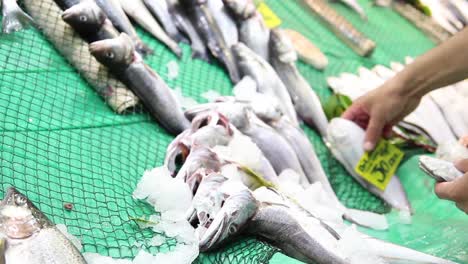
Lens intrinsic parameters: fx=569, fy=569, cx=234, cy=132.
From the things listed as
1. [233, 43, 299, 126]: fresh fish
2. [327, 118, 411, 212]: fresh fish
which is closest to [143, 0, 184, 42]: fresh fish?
[233, 43, 299, 126]: fresh fish

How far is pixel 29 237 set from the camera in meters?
1.65

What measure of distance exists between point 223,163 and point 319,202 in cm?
53

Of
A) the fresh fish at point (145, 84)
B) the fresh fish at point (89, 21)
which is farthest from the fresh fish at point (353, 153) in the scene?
the fresh fish at point (89, 21)

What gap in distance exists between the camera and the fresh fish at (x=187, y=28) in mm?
3381

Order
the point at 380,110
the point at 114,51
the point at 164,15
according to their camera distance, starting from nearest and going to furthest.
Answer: the point at 114,51 < the point at 380,110 < the point at 164,15

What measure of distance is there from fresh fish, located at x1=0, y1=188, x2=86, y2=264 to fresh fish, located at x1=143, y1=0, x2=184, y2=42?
178cm

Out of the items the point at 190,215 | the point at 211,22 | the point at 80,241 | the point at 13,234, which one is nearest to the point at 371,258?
the point at 190,215

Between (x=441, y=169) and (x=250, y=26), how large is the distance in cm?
159

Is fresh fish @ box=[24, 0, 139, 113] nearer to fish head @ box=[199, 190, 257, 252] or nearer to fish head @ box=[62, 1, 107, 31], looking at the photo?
fish head @ box=[62, 1, 107, 31]

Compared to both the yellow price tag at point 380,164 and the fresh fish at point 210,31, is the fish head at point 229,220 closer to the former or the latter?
the yellow price tag at point 380,164

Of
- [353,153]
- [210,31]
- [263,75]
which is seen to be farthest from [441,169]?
[210,31]

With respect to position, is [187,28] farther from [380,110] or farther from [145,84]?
[380,110]

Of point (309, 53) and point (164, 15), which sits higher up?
point (164, 15)

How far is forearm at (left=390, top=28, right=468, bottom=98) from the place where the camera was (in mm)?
2564
